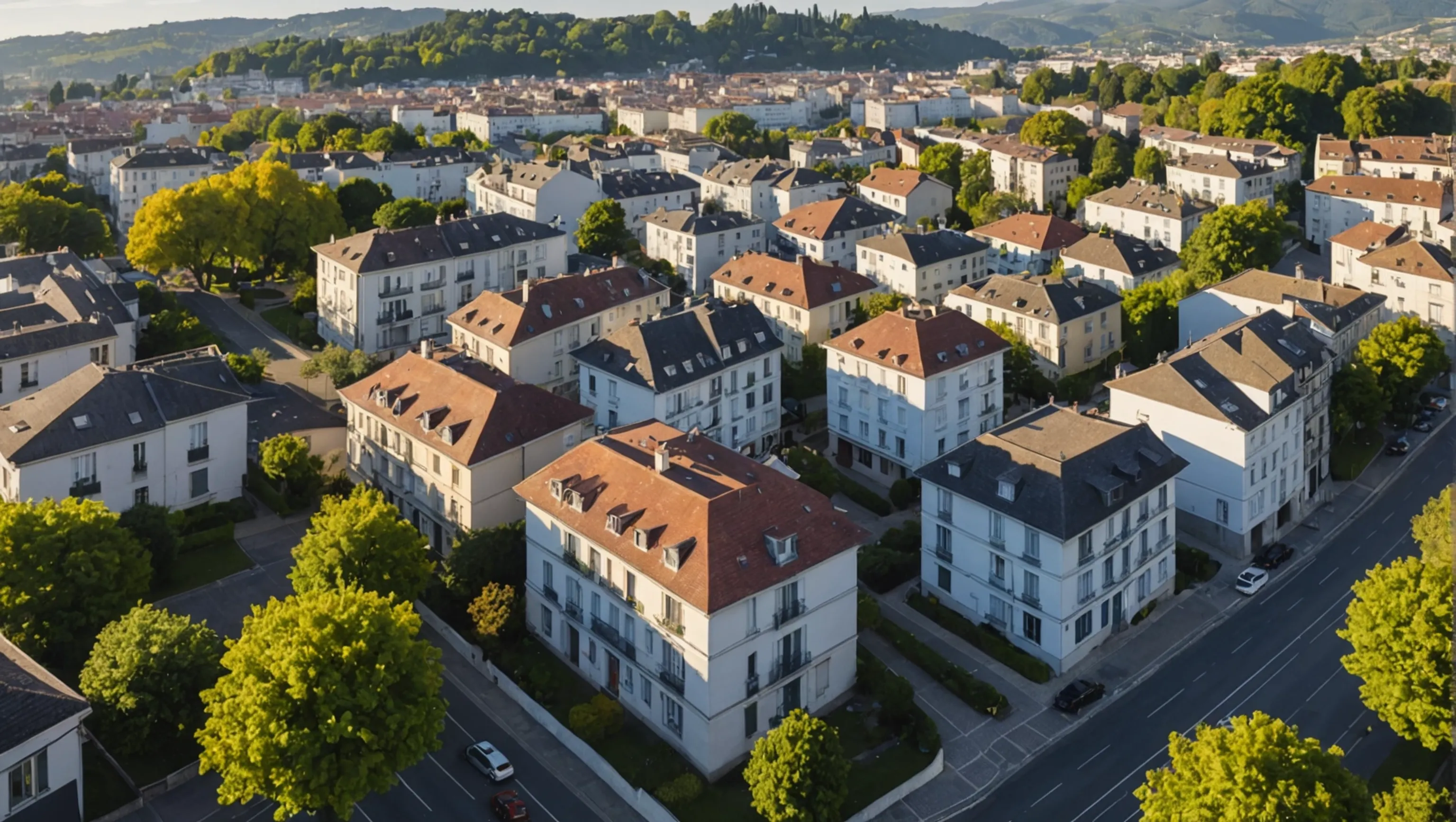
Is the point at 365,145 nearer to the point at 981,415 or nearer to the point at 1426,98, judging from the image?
the point at 981,415

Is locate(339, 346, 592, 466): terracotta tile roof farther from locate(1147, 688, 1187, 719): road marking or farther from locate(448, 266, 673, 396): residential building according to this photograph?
locate(1147, 688, 1187, 719): road marking

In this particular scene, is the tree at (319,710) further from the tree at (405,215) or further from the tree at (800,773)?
the tree at (405,215)

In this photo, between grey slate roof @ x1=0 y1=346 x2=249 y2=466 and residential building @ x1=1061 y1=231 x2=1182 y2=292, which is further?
residential building @ x1=1061 y1=231 x2=1182 y2=292

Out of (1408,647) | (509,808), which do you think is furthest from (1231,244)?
(509,808)

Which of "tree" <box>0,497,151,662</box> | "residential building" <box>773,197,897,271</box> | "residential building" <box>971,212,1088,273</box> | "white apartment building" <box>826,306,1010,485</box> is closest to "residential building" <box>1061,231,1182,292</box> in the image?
"residential building" <box>971,212,1088,273</box>

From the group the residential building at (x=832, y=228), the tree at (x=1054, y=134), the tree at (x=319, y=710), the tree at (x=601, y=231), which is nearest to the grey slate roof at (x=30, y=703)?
the tree at (x=319, y=710)

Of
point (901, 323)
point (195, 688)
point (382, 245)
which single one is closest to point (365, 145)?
point (382, 245)

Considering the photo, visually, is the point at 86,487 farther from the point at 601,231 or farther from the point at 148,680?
the point at 601,231
